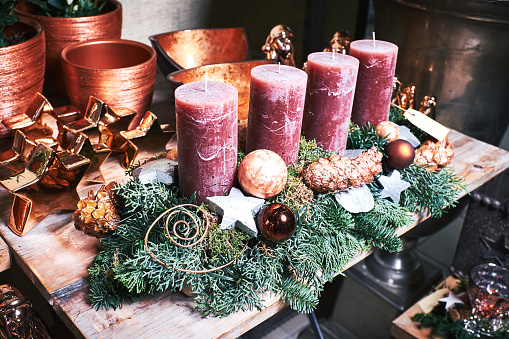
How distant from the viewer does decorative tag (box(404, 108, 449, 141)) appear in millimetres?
781

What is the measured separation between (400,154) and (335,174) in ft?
0.45

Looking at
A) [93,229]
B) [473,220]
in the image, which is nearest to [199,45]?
[93,229]

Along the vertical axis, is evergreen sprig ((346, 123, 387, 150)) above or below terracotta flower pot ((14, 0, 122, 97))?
below

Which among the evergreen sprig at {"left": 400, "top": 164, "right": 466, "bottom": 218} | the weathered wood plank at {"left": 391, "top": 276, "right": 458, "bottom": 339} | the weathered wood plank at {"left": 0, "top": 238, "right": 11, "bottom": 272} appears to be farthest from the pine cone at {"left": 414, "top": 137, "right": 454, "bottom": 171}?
the weathered wood plank at {"left": 0, "top": 238, "right": 11, "bottom": 272}

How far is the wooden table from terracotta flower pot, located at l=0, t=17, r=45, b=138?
0.60ft

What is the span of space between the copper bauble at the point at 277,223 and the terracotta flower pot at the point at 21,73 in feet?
1.59

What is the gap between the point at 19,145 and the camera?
0.71m

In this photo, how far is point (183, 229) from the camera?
22.0 inches

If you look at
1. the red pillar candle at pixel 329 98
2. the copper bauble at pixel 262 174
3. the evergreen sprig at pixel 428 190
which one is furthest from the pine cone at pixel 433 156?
the copper bauble at pixel 262 174

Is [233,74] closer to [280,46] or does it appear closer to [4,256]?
[280,46]

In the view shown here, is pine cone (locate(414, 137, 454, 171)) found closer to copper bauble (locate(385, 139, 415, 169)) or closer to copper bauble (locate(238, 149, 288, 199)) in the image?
copper bauble (locate(385, 139, 415, 169))

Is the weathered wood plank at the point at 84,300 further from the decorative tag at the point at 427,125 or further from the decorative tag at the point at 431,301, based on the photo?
the decorative tag at the point at 431,301

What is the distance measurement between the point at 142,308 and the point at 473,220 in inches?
32.8

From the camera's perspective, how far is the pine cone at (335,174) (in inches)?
24.9
